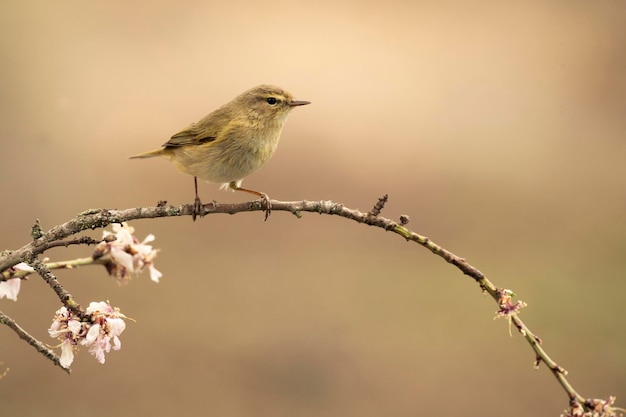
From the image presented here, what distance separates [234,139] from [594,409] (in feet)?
4.91

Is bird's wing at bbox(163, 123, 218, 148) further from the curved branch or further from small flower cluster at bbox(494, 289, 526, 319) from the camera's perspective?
small flower cluster at bbox(494, 289, 526, 319)

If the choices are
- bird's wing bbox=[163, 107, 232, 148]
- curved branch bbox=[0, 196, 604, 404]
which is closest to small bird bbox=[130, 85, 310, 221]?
bird's wing bbox=[163, 107, 232, 148]

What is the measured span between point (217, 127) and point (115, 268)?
3.59 feet

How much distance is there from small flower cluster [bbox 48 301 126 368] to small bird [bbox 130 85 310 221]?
922mm

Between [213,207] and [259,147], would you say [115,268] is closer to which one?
[213,207]

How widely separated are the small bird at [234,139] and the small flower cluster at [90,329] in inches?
36.3

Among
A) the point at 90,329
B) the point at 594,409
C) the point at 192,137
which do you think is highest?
the point at 192,137

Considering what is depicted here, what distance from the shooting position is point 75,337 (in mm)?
1215

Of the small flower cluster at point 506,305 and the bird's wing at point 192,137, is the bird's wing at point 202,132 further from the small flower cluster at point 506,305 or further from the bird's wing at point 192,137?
the small flower cluster at point 506,305

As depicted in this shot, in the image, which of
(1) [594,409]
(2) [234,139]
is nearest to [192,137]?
(2) [234,139]

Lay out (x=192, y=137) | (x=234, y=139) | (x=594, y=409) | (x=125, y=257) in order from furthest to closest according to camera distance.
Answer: (x=192, y=137)
(x=234, y=139)
(x=125, y=257)
(x=594, y=409)

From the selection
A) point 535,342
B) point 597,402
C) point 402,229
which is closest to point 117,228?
point 402,229

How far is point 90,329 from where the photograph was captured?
1177 mm

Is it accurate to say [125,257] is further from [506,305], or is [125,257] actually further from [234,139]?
[234,139]
